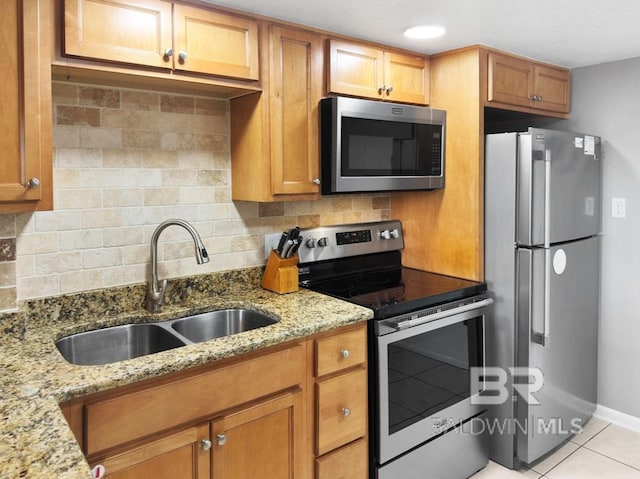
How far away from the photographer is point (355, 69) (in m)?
2.37

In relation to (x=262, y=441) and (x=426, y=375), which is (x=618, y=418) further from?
(x=262, y=441)

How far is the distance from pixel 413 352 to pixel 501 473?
902 mm

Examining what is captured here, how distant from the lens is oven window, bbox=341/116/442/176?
2309 millimetres

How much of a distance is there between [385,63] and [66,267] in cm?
170

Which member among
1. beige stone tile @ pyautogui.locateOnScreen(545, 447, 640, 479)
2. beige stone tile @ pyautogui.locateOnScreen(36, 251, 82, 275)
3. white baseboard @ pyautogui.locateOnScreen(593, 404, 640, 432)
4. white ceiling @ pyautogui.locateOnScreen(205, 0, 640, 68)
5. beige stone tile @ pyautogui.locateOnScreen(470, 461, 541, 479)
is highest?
white ceiling @ pyautogui.locateOnScreen(205, 0, 640, 68)

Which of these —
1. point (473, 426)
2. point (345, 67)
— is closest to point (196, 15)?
point (345, 67)

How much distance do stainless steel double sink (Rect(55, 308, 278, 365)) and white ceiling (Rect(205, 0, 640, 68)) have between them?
1.25m

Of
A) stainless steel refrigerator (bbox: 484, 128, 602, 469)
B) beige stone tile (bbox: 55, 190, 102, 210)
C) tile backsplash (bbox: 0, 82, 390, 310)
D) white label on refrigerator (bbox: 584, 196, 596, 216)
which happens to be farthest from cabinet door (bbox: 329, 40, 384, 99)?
white label on refrigerator (bbox: 584, 196, 596, 216)

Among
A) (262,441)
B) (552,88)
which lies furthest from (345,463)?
(552,88)

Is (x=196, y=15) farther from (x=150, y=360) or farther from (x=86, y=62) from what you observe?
(x=150, y=360)

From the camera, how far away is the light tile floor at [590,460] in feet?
8.29

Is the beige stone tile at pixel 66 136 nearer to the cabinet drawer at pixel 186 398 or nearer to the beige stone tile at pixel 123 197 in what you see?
the beige stone tile at pixel 123 197

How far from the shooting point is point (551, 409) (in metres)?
2.67

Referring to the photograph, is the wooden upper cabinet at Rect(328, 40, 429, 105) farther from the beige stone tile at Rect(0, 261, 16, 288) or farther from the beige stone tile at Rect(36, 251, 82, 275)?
the beige stone tile at Rect(0, 261, 16, 288)
